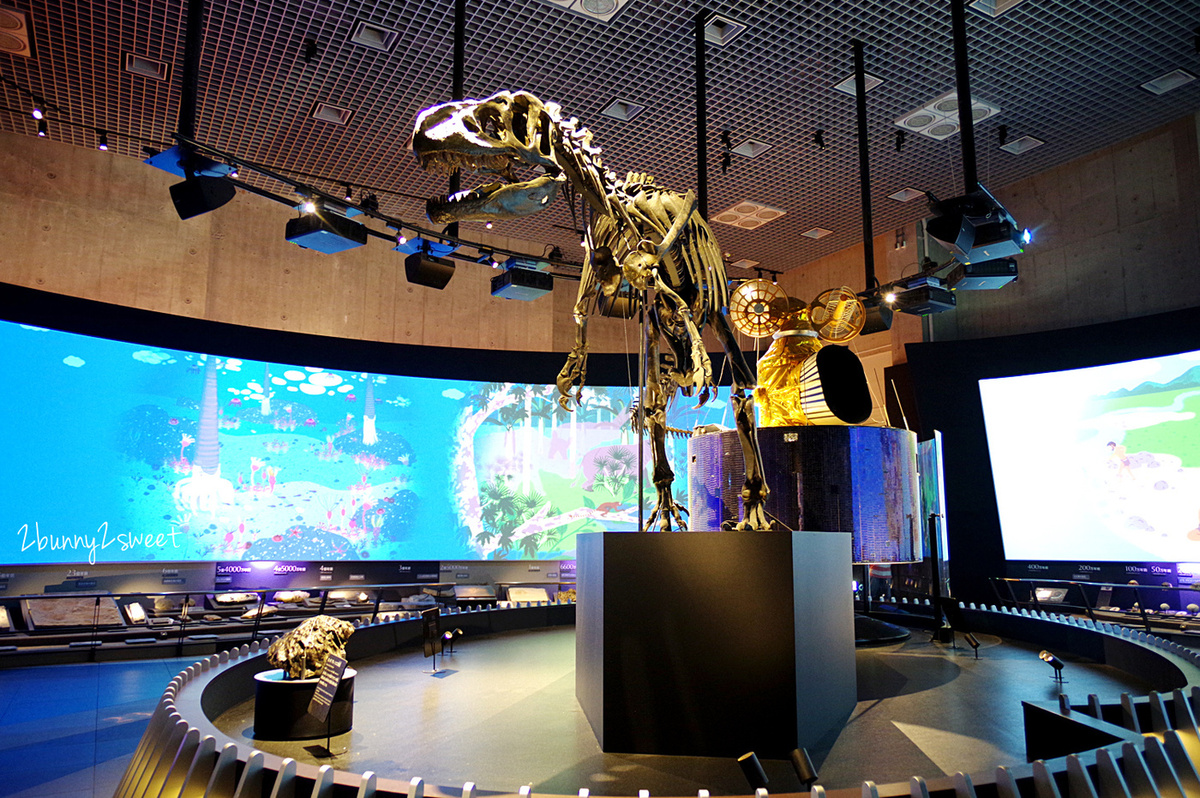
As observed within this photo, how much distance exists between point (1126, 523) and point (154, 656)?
10.6 meters

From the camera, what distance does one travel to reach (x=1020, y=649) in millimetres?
5422

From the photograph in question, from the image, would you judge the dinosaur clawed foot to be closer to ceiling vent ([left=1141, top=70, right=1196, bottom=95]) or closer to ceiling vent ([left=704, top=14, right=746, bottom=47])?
ceiling vent ([left=704, top=14, right=746, bottom=47])

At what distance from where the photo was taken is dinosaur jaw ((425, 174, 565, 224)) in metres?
2.82

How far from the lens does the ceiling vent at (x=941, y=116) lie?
24.8ft

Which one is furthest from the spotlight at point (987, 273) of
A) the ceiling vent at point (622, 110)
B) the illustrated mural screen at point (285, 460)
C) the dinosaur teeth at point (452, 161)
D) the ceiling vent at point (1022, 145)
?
the dinosaur teeth at point (452, 161)

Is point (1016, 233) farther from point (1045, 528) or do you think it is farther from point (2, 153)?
point (2, 153)

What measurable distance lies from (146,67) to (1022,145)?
369 inches

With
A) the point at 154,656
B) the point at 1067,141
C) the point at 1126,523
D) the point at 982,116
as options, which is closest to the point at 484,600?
the point at 154,656

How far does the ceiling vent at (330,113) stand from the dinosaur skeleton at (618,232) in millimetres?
4794

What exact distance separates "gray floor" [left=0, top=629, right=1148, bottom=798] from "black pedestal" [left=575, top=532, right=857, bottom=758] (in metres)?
0.12

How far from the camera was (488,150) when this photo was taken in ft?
8.96

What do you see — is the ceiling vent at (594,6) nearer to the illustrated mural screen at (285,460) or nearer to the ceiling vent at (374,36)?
the ceiling vent at (374,36)

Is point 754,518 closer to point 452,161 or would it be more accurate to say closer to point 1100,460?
point 452,161

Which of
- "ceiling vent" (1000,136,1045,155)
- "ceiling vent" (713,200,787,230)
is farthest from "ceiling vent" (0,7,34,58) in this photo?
"ceiling vent" (1000,136,1045,155)
